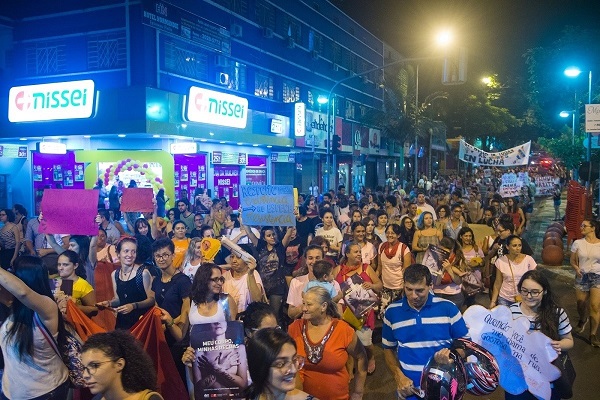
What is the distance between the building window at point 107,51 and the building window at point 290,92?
11258 millimetres

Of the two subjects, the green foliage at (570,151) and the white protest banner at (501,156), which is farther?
the green foliage at (570,151)

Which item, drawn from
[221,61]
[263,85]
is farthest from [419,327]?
[263,85]

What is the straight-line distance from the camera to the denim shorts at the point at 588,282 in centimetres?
757

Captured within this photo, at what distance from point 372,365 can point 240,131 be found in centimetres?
1718

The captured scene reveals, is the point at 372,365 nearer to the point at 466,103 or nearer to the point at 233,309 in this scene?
the point at 233,309

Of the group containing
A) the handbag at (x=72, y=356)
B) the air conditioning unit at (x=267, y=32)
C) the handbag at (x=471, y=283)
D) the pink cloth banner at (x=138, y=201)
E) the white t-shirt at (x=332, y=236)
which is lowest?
the handbag at (x=471, y=283)

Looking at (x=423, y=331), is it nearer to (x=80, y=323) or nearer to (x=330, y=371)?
(x=330, y=371)

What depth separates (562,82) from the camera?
876 inches

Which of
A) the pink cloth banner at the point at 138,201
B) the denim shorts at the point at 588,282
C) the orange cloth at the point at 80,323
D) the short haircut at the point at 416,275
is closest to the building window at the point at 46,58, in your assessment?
the pink cloth banner at the point at 138,201

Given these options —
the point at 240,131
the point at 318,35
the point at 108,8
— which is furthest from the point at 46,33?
the point at 318,35

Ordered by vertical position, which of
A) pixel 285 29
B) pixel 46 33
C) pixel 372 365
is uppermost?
pixel 285 29

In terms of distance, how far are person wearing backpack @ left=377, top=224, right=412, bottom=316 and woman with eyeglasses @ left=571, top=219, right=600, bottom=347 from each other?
2.41 metres

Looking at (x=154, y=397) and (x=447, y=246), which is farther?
(x=447, y=246)

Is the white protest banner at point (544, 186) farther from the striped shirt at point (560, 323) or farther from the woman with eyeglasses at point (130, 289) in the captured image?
the woman with eyeglasses at point (130, 289)
